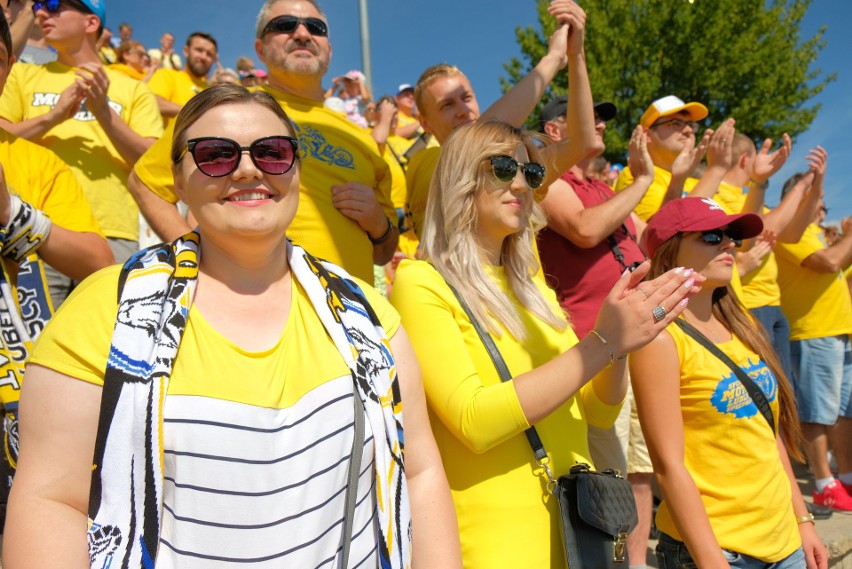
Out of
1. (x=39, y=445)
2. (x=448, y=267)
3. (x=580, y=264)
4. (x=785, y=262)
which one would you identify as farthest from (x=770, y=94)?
(x=39, y=445)

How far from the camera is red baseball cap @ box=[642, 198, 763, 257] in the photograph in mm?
2613

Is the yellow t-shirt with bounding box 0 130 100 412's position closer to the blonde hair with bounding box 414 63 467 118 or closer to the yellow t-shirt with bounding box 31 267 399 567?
the yellow t-shirt with bounding box 31 267 399 567

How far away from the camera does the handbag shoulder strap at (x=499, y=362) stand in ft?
6.40

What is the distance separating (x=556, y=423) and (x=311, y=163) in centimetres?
155

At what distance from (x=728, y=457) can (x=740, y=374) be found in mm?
309

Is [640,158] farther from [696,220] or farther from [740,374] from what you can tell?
[740,374]

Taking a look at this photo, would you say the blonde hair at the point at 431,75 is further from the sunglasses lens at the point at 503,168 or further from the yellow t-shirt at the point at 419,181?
the sunglasses lens at the point at 503,168

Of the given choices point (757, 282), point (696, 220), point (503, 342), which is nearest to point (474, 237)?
point (503, 342)

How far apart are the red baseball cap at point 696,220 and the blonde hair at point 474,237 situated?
625 millimetres

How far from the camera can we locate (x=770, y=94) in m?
19.3

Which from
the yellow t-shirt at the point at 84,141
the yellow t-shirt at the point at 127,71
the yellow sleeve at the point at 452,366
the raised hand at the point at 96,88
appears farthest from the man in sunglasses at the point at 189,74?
the yellow sleeve at the point at 452,366

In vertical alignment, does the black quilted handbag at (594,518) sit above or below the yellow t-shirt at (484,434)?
below

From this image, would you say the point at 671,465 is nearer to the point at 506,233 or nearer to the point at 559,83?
the point at 506,233

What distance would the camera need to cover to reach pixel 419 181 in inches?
134
